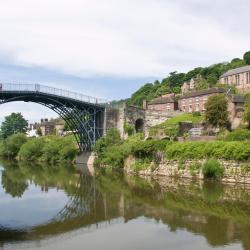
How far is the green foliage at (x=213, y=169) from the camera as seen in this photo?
4247 centimetres

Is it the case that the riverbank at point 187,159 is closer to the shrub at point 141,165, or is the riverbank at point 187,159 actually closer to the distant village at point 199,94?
the shrub at point 141,165

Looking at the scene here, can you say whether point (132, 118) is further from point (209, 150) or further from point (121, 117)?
point (209, 150)

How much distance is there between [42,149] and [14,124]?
5852cm

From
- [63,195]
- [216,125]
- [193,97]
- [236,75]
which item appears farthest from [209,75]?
[63,195]

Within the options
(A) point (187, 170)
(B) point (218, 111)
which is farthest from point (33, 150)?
(A) point (187, 170)

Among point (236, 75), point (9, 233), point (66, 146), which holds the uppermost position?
point (236, 75)

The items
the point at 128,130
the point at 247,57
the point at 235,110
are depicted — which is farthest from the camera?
the point at 247,57

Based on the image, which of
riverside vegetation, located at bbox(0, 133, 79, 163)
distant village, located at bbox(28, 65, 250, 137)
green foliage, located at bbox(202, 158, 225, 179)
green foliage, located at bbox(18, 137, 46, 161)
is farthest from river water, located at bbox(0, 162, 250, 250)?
green foliage, located at bbox(18, 137, 46, 161)

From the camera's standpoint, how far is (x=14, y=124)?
134 m

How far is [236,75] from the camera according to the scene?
93500 millimetres

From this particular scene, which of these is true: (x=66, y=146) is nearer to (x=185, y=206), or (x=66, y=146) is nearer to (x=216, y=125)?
(x=216, y=125)

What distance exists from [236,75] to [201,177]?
5410 cm

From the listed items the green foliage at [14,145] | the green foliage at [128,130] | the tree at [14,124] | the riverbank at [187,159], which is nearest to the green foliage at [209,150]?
the riverbank at [187,159]

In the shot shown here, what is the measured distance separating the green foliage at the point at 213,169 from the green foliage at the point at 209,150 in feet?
2.71
